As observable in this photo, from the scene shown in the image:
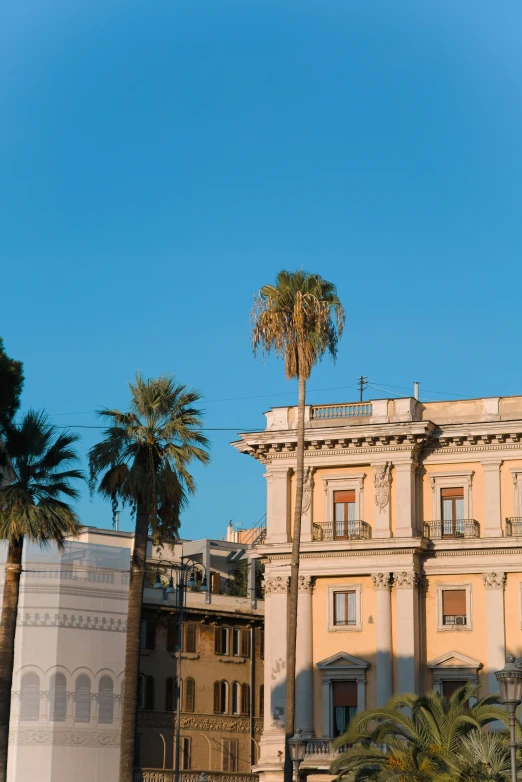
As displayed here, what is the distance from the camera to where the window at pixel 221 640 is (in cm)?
6369

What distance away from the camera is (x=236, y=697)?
2522 inches

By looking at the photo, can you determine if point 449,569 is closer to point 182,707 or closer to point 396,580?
point 396,580

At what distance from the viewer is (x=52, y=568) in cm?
5672

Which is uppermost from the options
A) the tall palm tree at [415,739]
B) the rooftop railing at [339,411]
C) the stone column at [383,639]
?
the rooftop railing at [339,411]

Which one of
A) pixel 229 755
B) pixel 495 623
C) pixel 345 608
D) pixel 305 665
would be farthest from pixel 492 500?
pixel 229 755

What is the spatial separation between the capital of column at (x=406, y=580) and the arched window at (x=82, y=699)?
13.7 meters

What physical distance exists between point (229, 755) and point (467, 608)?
1610cm

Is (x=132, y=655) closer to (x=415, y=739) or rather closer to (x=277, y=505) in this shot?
(x=277, y=505)

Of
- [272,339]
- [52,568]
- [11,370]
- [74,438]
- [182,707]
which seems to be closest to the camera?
[11,370]

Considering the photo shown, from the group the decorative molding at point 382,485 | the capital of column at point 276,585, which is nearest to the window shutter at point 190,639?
the capital of column at point 276,585

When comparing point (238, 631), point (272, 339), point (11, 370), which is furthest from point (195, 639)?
point (11, 370)

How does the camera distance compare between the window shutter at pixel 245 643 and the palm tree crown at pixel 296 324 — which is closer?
the palm tree crown at pixel 296 324

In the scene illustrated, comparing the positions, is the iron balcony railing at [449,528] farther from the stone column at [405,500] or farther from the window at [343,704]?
the window at [343,704]

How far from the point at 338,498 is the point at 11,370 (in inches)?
825
